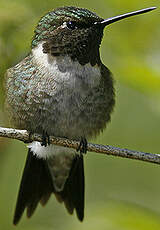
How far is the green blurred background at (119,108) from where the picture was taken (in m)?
2.89

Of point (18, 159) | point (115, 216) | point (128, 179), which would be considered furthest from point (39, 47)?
point (128, 179)

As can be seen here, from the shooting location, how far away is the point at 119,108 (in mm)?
5766

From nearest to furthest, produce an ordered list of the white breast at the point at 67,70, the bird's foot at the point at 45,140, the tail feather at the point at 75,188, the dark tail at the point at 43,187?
the bird's foot at the point at 45,140 < the white breast at the point at 67,70 < the dark tail at the point at 43,187 < the tail feather at the point at 75,188

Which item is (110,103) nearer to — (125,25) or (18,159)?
(125,25)

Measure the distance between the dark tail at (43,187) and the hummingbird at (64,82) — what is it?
0.69 metres

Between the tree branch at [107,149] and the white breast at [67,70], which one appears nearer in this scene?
the tree branch at [107,149]

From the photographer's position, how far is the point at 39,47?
12.3 ft

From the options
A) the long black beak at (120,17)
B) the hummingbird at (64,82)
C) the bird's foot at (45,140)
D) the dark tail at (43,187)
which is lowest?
the dark tail at (43,187)

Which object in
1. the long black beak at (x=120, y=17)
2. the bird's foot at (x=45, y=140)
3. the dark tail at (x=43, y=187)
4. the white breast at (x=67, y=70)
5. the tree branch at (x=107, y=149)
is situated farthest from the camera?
the dark tail at (x=43, y=187)

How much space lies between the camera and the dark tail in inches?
170

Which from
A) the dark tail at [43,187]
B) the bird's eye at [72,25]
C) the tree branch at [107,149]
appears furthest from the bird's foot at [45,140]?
the bird's eye at [72,25]

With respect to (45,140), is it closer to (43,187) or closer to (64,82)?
(64,82)

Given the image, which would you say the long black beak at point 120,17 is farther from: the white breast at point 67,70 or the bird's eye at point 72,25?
the white breast at point 67,70

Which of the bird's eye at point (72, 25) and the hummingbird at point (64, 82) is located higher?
the bird's eye at point (72, 25)
